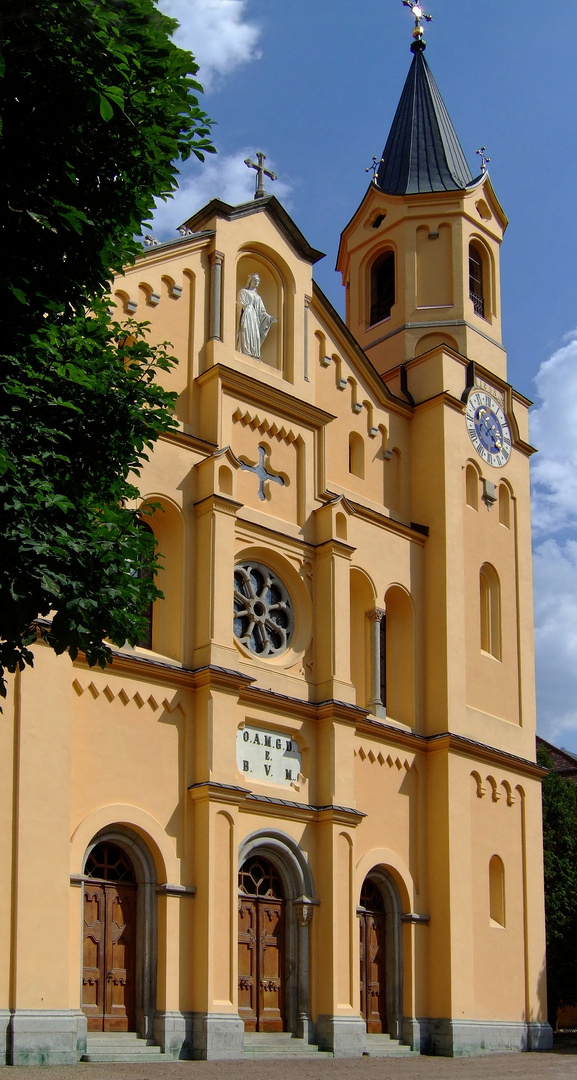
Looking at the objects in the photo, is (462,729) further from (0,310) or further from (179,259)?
(0,310)

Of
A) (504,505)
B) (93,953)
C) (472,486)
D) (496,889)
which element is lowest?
(93,953)

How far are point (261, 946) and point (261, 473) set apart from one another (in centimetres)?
833

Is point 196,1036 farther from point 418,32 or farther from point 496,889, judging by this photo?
point 418,32

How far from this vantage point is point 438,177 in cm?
3177

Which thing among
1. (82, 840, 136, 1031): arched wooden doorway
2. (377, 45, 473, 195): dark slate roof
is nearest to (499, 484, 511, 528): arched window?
(377, 45, 473, 195): dark slate roof

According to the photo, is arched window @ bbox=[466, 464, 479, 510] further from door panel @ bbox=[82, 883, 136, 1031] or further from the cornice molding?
door panel @ bbox=[82, 883, 136, 1031]

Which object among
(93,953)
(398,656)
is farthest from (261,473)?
(93,953)

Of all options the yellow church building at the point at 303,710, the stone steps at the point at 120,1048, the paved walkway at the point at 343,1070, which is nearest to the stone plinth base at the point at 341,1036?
the yellow church building at the point at 303,710

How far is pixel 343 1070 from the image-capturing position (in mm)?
20109

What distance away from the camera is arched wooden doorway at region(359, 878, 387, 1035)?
24594 millimetres

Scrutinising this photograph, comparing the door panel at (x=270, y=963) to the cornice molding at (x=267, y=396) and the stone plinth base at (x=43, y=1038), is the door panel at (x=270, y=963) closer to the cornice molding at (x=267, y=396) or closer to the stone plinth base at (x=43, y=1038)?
the stone plinth base at (x=43, y=1038)

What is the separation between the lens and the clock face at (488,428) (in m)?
29.6

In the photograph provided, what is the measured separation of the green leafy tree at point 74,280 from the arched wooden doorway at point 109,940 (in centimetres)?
739

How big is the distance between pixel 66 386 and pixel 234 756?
9.95 meters
